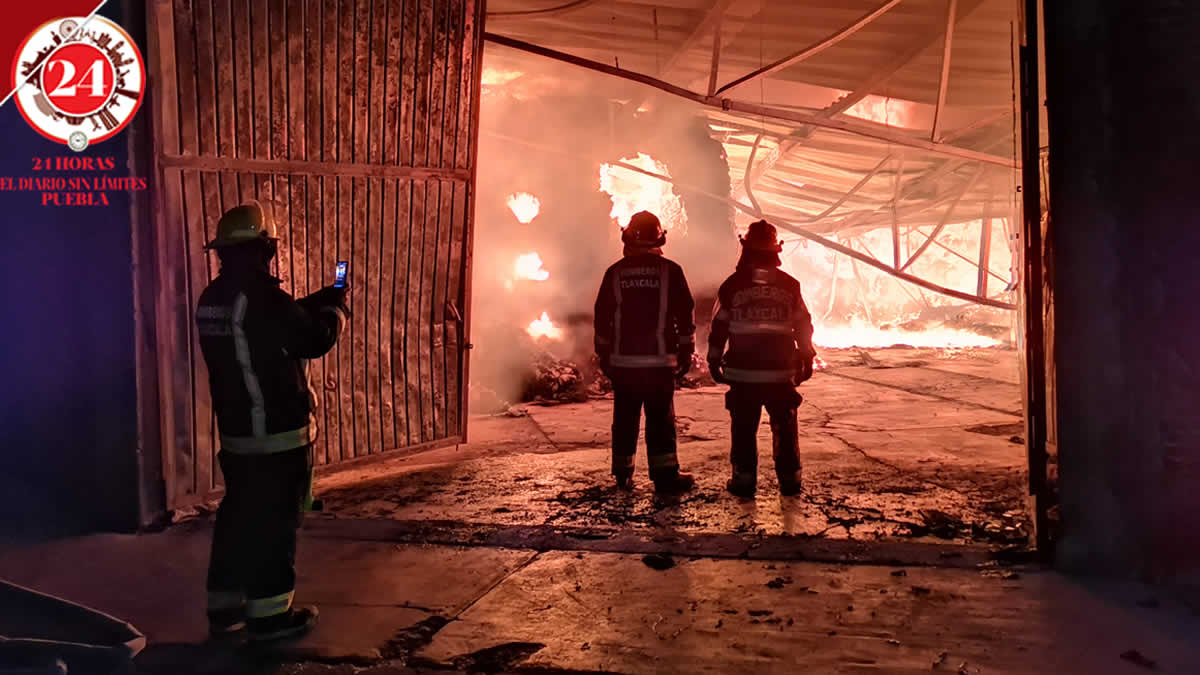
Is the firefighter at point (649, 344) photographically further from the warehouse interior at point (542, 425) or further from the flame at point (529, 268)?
the flame at point (529, 268)

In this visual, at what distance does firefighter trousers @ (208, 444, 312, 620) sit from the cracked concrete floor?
1577 mm

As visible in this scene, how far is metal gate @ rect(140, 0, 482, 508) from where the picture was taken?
176 inches

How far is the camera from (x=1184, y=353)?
323 centimetres

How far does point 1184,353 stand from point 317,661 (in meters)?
3.57

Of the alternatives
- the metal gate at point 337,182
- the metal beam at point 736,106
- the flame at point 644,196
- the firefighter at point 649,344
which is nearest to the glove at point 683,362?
the firefighter at point 649,344

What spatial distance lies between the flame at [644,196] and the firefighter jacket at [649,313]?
6844 mm

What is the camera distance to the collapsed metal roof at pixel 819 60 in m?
7.09

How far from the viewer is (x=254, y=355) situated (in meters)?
2.96

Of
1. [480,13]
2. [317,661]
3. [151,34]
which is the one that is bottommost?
[317,661]

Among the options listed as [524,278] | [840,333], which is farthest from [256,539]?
[840,333]

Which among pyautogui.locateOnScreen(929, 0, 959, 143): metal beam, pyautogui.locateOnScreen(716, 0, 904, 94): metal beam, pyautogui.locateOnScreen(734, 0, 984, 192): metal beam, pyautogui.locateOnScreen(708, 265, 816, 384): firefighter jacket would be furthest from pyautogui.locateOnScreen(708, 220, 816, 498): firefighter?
pyautogui.locateOnScreen(734, 0, 984, 192): metal beam

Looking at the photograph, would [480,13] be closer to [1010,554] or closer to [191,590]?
[191,590]

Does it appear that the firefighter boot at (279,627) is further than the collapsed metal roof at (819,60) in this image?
No

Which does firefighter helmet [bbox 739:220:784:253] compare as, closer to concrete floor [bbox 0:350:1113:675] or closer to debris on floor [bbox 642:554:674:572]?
concrete floor [bbox 0:350:1113:675]
